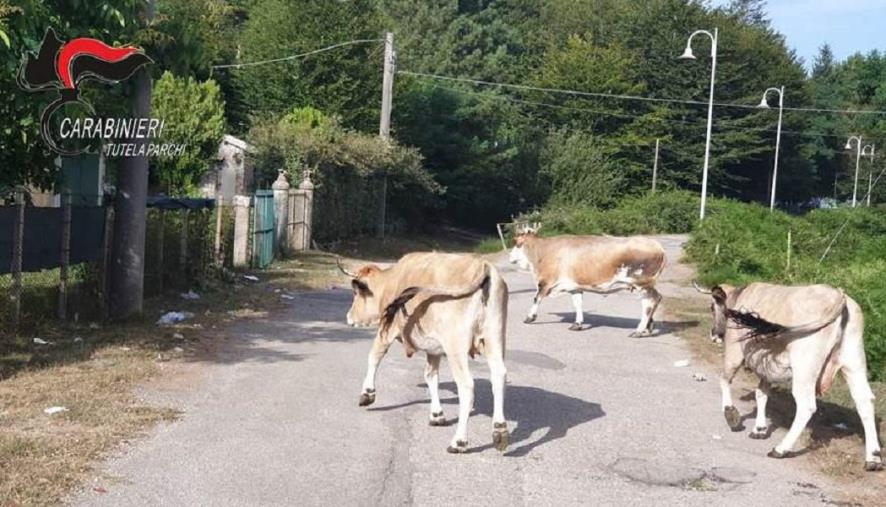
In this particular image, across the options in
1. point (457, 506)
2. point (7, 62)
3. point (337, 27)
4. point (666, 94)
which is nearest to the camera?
point (457, 506)

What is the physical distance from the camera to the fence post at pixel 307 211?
29.5m

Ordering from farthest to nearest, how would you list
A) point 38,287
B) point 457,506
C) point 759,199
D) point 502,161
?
point 759,199 → point 502,161 → point 38,287 → point 457,506

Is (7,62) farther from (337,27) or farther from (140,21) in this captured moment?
(337,27)

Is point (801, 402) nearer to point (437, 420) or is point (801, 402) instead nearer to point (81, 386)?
point (437, 420)

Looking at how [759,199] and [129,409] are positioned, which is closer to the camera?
[129,409]

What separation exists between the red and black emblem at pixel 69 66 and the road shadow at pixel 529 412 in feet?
18.1

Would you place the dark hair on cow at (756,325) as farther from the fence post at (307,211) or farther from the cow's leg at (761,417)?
the fence post at (307,211)

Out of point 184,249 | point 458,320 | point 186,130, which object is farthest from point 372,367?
point 186,130

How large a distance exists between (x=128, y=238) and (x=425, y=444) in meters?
7.62

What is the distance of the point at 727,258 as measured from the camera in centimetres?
2688

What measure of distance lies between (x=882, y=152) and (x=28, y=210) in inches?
2923

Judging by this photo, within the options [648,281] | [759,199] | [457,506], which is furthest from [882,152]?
[457,506]

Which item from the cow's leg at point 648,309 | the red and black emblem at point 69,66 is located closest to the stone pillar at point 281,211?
the cow's leg at point 648,309

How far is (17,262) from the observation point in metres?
12.6
